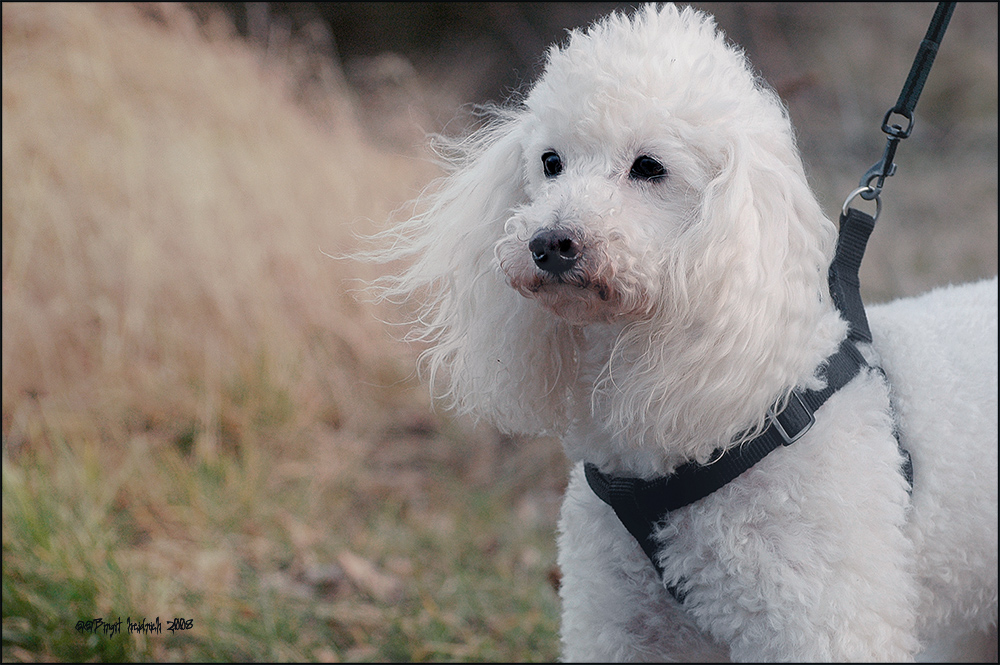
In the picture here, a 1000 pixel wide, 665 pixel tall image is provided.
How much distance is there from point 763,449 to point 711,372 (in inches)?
7.6

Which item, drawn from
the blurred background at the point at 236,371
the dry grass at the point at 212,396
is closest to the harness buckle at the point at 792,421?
the blurred background at the point at 236,371

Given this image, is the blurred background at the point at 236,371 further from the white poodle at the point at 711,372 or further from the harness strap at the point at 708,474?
the harness strap at the point at 708,474

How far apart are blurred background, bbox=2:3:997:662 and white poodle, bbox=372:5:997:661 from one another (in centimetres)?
48

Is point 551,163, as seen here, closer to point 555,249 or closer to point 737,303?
point 555,249

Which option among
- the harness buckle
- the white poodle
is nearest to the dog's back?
the white poodle

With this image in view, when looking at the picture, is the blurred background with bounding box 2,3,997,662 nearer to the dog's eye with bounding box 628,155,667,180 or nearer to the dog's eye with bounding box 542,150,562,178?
the dog's eye with bounding box 542,150,562,178

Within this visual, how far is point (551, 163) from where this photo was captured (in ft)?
5.33

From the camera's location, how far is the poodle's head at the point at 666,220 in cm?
143

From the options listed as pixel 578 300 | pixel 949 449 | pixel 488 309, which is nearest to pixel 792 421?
pixel 949 449

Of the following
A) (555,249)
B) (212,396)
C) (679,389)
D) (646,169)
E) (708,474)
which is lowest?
(708,474)

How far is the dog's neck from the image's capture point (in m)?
1.47

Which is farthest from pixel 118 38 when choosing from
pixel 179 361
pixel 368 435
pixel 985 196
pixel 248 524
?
pixel 985 196


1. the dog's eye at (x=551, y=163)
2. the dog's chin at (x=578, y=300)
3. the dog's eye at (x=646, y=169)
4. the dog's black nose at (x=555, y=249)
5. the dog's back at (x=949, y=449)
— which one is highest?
the dog's eye at (x=551, y=163)

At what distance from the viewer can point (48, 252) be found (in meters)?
3.79
